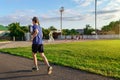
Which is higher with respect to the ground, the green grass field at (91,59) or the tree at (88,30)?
the tree at (88,30)

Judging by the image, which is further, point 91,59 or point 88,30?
point 88,30

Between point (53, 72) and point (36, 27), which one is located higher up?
point (36, 27)

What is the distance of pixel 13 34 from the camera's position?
3703 inches

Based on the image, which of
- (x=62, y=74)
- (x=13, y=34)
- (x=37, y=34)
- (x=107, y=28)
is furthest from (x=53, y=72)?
(x=107, y=28)

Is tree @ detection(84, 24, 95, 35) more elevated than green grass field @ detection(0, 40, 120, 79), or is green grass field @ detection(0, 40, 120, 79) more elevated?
tree @ detection(84, 24, 95, 35)

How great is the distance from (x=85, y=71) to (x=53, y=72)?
3.73 feet

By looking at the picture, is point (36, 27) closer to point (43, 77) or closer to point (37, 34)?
point (37, 34)

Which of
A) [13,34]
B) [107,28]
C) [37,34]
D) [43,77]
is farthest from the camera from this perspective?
[107,28]

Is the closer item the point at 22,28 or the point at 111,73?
the point at 111,73

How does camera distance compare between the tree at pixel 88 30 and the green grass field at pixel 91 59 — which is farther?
the tree at pixel 88 30

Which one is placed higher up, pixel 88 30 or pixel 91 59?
pixel 88 30

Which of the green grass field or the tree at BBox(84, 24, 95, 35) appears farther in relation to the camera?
the tree at BBox(84, 24, 95, 35)

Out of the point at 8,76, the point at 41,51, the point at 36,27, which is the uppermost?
the point at 36,27

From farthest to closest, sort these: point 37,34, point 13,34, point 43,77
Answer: point 13,34, point 37,34, point 43,77
